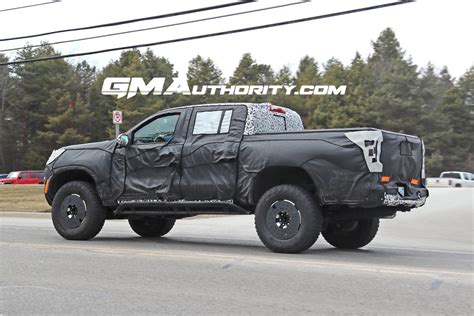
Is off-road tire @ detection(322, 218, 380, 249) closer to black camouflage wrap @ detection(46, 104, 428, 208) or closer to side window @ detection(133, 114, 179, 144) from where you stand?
black camouflage wrap @ detection(46, 104, 428, 208)

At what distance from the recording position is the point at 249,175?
28.0ft

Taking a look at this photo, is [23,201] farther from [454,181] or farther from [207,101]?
[207,101]

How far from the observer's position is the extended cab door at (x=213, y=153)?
28.6 feet

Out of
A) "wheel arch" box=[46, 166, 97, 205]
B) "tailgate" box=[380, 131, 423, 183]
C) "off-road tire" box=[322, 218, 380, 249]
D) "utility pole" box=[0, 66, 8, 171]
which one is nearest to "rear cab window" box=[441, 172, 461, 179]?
"off-road tire" box=[322, 218, 380, 249]

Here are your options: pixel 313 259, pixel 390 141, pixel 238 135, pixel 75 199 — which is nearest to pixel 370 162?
pixel 390 141

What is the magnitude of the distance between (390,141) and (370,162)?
54cm

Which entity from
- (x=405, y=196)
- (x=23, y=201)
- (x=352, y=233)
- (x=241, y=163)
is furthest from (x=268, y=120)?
(x=23, y=201)

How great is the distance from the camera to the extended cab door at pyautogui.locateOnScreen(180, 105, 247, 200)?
872 cm

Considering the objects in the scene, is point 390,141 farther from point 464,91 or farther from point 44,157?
point 464,91

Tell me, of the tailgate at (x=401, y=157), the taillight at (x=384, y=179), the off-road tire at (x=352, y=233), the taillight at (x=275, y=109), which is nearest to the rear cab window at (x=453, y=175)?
the off-road tire at (x=352, y=233)

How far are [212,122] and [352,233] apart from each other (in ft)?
9.25

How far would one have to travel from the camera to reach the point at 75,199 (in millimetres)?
10000

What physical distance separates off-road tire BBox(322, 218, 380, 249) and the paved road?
0.19m

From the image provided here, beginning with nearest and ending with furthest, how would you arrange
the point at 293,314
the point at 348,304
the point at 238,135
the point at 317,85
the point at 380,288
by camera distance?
the point at 293,314
the point at 348,304
the point at 380,288
the point at 238,135
the point at 317,85
